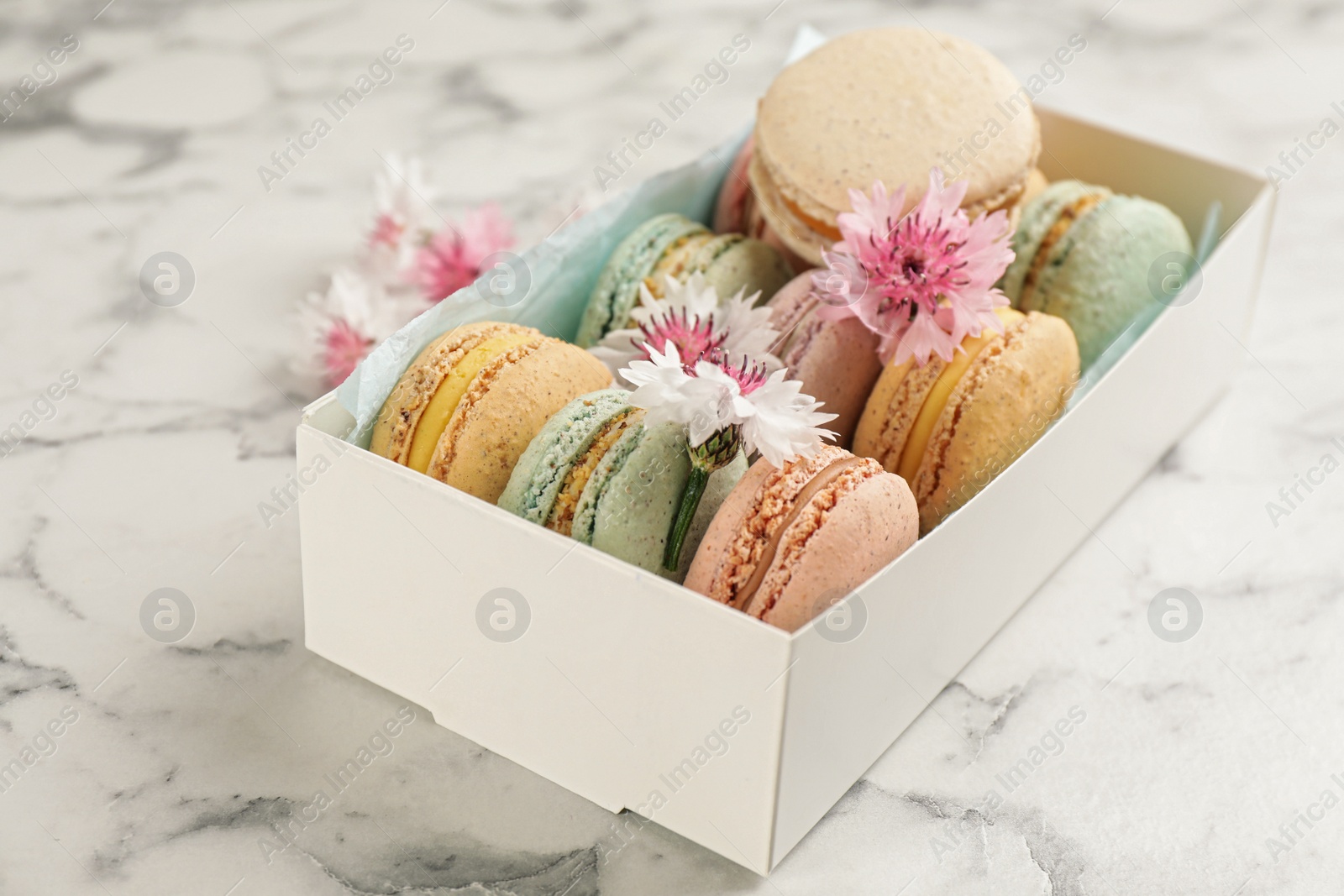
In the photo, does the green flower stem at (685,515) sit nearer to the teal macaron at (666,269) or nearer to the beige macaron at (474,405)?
the beige macaron at (474,405)

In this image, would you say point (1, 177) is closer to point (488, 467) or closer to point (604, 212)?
point (604, 212)

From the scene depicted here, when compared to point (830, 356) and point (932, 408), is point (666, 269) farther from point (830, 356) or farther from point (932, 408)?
point (932, 408)

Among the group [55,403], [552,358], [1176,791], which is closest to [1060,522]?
[1176,791]

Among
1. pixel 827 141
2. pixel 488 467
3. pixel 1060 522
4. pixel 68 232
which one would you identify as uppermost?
pixel 827 141

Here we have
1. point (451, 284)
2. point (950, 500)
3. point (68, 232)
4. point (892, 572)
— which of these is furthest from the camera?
point (68, 232)

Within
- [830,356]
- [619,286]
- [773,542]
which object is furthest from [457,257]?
[773,542]

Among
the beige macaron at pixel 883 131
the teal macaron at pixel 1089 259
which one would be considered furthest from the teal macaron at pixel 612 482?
the teal macaron at pixel 1089 259
